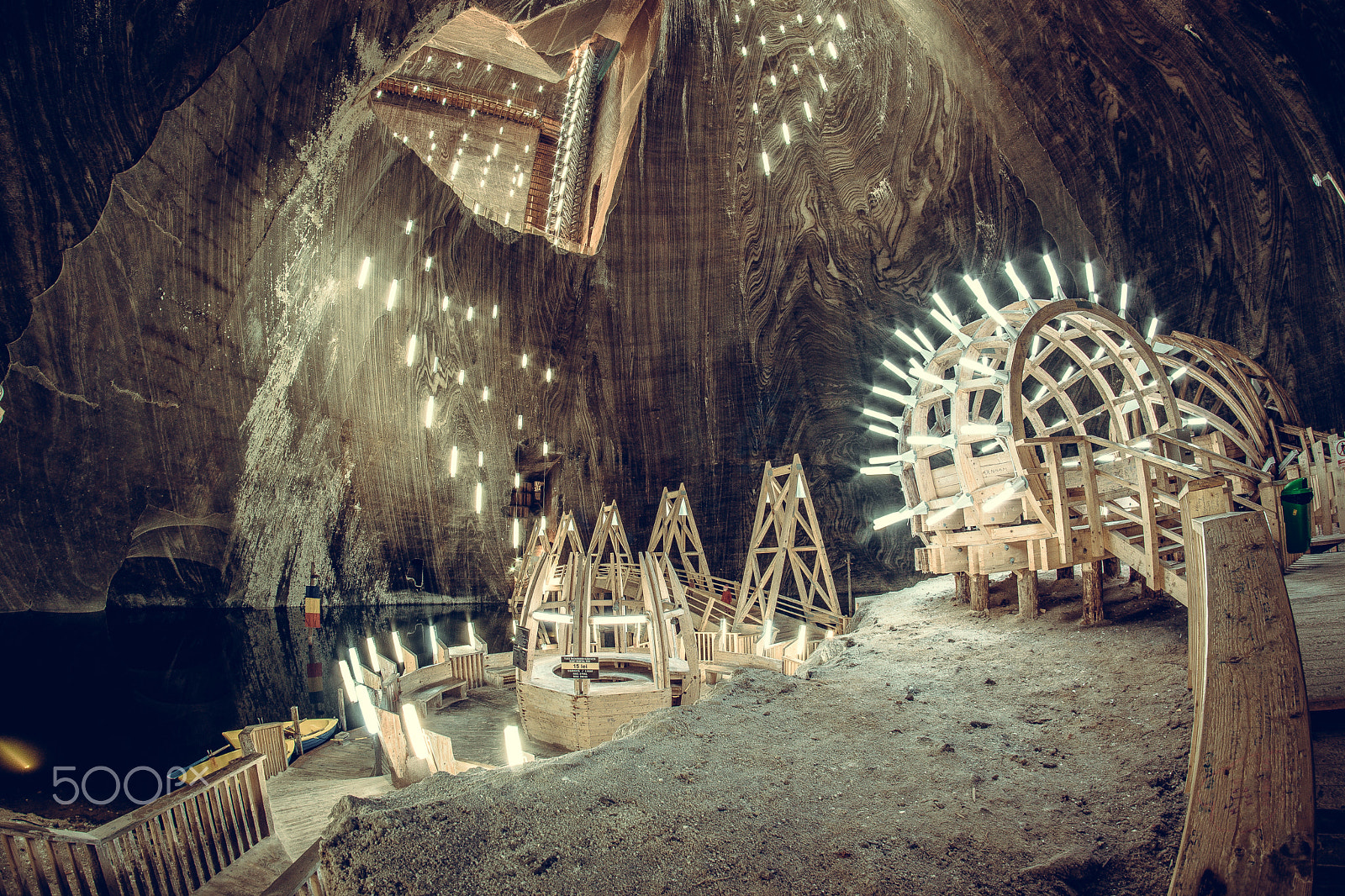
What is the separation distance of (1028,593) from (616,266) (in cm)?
1387

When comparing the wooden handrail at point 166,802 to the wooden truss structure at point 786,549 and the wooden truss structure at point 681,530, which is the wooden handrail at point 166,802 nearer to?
the wooden truss structure at point 786,549

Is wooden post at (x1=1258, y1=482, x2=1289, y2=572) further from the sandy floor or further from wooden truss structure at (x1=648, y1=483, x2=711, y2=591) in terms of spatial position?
wooden truss structure at (x1=648, y1=483, x2=711, y2=591)

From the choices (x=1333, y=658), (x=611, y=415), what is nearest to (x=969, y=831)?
(x=1333, y=658)

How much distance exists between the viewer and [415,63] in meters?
15.3

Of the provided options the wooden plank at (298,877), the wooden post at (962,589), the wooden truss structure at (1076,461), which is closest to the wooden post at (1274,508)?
the wooden truss structure at (1076,461)

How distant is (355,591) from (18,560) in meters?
8.33

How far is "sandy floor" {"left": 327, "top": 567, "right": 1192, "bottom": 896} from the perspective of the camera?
2109 mm

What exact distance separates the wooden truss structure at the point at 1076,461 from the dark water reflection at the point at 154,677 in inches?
383

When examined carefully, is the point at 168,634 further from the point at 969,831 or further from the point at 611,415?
the point at 969,831

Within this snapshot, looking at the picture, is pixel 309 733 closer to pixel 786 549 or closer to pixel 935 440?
pixel 786 549

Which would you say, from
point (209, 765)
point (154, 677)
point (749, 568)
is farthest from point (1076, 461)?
point (154, 677)

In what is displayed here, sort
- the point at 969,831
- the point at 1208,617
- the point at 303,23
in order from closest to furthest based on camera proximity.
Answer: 1. the point at 1208,617
2. the point at 969,831
3. the point at 303,23

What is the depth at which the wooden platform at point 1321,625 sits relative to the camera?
2.28 meters

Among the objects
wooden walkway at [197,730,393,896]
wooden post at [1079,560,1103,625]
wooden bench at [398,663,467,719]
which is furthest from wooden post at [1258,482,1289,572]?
wooden bench at [398,663,467,719]
